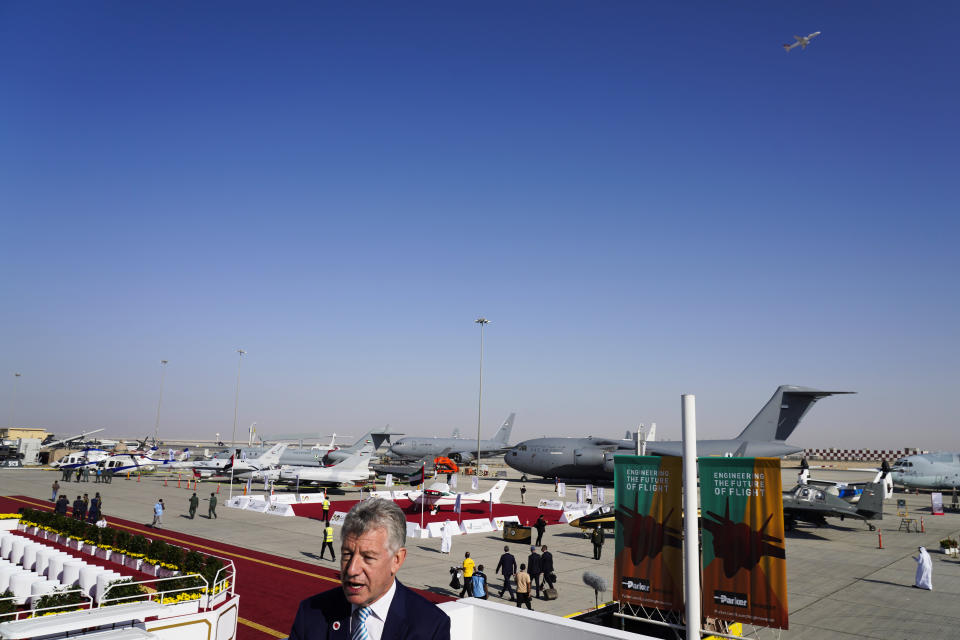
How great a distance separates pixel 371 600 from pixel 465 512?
120ft

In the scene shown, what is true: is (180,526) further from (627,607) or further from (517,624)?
(517,624)

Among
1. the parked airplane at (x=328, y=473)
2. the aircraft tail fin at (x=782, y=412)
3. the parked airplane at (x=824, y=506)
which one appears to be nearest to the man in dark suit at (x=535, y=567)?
the parked airplane at (x=824, y=506)

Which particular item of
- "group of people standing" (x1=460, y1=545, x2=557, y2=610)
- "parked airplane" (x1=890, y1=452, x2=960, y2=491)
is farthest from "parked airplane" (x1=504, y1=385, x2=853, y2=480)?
"group of people standing" (x1=460, y1=545, x2=557, y2=610)

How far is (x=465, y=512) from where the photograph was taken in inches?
1478

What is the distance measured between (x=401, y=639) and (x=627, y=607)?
397 inches

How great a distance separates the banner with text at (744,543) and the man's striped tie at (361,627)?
29.3ft

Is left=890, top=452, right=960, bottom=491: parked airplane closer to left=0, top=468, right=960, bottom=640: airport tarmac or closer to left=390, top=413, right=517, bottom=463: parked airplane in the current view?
left=0, top=468, right=960, bottom=640: airport tarmac

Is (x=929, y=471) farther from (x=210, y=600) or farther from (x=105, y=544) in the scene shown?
(x=105, y=544)

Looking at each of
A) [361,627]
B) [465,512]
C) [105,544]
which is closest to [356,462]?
[465,512]

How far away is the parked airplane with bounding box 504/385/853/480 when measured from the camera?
45.1 m

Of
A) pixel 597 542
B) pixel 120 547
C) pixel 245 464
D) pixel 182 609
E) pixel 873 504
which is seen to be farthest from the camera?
pixel 245 464

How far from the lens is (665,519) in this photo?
10.7 metres

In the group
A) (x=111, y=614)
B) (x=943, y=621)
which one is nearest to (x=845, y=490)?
(x=943, y=621)

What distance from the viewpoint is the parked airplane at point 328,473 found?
44.3 meters
